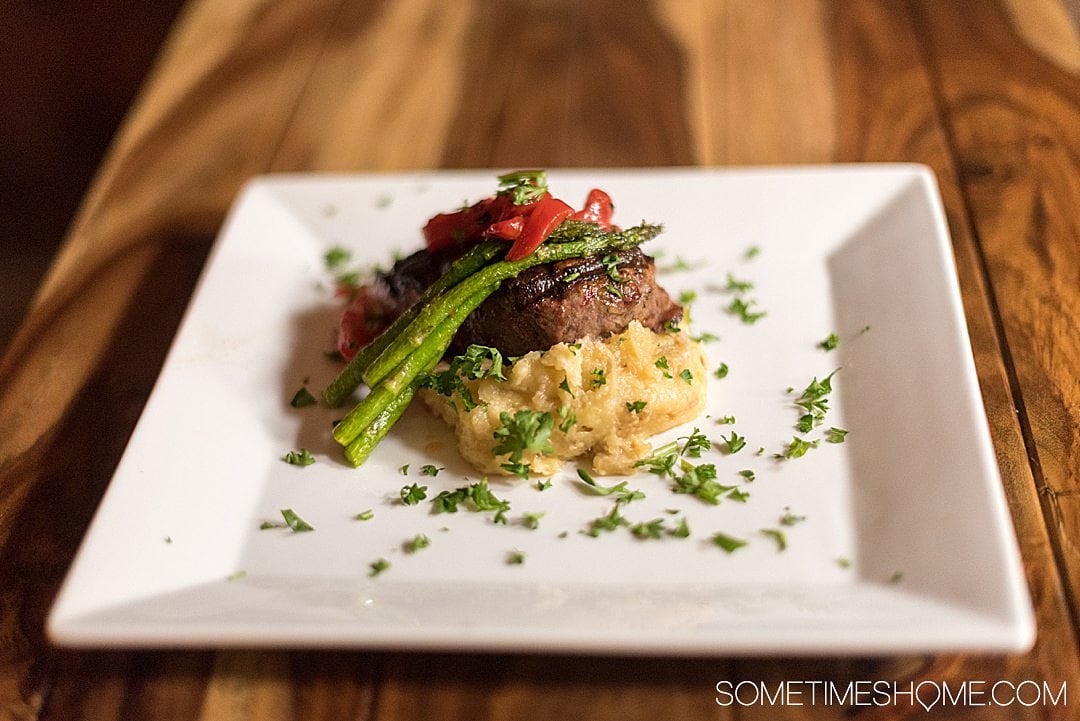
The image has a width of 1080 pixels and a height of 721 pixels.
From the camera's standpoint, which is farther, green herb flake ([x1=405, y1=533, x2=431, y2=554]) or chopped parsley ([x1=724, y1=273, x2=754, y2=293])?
chopped parsley ([x1=724, y1=273, x2=754, y2=293])

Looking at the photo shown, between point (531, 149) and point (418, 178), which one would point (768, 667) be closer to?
point (418, 178)

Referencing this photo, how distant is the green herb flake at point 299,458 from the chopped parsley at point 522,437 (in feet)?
2.88

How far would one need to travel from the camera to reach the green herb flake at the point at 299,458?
15.5ft

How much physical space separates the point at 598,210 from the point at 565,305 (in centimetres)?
65

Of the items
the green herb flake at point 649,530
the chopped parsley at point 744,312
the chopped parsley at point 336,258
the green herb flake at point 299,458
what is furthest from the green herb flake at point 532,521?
the chopped parsley at point 336,258

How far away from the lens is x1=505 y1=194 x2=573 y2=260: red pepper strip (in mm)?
4734

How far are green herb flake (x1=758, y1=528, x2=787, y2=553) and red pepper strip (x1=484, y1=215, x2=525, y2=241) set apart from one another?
171 cm

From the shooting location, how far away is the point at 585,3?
354 inches

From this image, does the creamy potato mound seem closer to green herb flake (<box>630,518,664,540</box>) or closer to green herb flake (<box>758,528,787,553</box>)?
green herb flake (<box>630,518,664,540</box>)

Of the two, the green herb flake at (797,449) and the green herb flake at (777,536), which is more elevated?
the green herb flake at (777,536)

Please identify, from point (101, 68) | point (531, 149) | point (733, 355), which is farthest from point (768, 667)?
point (101, 68)

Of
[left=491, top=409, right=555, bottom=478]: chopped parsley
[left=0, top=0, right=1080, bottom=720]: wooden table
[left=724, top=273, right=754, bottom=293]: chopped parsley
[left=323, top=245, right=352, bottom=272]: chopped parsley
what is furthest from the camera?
[left=323, top=245, right=352, bottom=272]: chopped parsley

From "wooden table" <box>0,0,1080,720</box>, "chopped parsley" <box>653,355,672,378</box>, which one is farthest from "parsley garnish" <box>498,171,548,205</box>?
"wooden table" <box>0,0,1080,720</box>

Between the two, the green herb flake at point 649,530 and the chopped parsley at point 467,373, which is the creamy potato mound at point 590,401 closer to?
the chopped parsley at point 467,373
